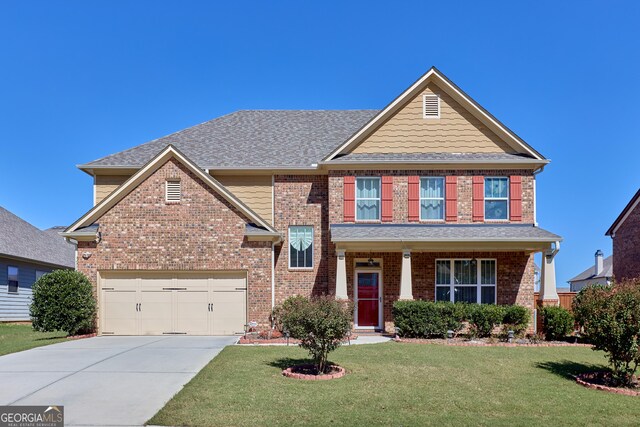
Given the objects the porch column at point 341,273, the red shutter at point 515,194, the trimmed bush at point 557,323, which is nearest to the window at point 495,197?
the red shutter at point 515,194

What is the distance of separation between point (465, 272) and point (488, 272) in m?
0.84

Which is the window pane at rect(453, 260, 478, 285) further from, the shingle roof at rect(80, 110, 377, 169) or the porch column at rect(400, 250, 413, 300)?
the shingle roof at rect(80, 110, 377, 169)

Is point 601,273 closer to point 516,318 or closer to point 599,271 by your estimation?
point 599,271

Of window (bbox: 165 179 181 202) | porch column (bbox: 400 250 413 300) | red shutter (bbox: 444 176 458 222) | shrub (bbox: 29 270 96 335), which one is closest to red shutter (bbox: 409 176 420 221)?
red shutter (bbox: 444 176 458 222)

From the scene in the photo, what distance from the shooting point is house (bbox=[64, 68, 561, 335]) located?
17203 millimetres

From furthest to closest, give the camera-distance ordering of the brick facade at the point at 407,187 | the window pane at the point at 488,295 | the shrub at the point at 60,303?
the brick facade at the point at 407,187, the window pane at the point at 488,295, the shrub at the point at 60,303

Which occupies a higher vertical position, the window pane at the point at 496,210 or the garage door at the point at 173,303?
the window pane at the point at 496,210

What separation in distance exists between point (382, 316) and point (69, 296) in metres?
10.5

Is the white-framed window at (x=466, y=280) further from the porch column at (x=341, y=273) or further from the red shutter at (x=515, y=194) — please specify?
the porch column at (x=341, y=273)

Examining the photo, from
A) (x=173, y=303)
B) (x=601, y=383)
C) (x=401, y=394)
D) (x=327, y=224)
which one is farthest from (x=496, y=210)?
(x=173, y=303)

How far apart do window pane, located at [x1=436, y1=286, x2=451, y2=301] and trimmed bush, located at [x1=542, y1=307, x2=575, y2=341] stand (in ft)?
10.8

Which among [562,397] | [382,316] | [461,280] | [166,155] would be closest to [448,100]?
[461,280]

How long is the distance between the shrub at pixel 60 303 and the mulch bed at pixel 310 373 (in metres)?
8.89

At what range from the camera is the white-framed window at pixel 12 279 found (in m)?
25.4
